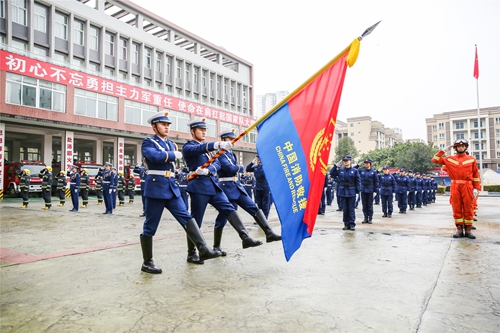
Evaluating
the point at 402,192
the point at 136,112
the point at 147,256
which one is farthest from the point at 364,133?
the point at 147,256

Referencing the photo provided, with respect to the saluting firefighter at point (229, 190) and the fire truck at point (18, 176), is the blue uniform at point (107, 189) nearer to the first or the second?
the saluting firefighter at point (229, 190)

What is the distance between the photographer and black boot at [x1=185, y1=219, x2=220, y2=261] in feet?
12.7

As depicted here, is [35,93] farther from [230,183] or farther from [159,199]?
[159,199]

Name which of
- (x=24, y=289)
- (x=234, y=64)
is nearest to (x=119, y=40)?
(x=234, y=64)

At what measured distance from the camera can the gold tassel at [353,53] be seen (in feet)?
10.8

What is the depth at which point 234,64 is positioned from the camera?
43500mm

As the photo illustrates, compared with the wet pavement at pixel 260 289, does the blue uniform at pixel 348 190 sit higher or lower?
higher

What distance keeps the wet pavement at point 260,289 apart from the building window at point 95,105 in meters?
21.6

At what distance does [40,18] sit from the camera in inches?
984

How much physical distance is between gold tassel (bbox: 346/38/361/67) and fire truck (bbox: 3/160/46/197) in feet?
70.1

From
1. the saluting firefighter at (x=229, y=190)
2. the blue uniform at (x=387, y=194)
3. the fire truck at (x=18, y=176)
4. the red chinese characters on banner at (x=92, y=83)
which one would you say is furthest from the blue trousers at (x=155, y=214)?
the red chinese characters on banner at (x=92, y=83)

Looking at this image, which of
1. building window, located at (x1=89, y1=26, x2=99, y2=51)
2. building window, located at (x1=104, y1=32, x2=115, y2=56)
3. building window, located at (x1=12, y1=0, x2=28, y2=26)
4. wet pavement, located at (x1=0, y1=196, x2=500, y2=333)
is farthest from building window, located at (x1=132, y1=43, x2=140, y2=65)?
wet pavement, located at (x1=0, y1=196, x2=500, y2=333)

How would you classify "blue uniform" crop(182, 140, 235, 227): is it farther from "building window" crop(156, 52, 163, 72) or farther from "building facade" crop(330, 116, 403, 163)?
"building facade" crop(330, 116, 403, 163)

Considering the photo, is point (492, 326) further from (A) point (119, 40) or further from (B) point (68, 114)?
(A) point (119, 40)
